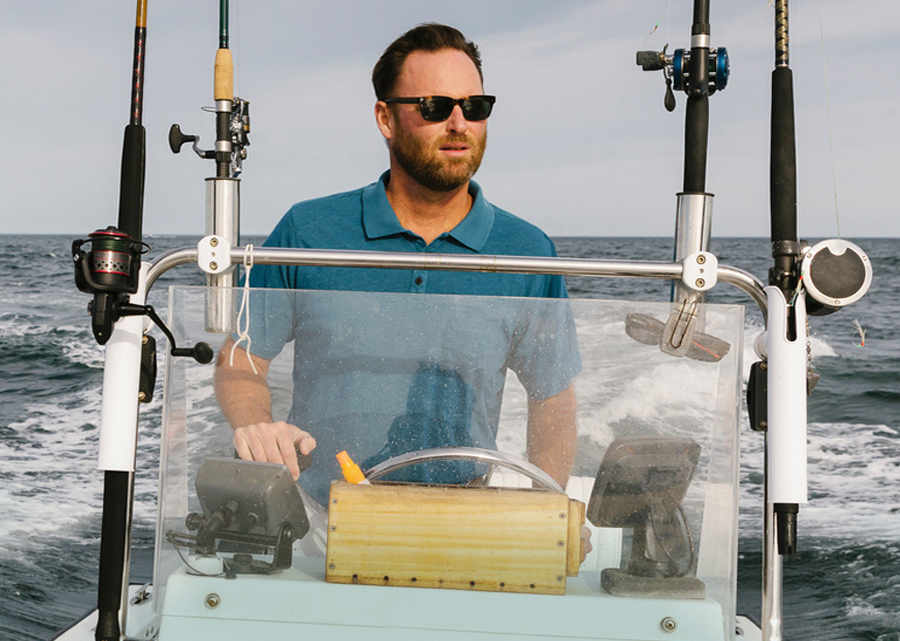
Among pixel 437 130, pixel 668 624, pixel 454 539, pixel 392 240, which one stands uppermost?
pixel 437 130

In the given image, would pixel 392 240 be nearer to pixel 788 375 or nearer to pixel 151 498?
pixel 788 375

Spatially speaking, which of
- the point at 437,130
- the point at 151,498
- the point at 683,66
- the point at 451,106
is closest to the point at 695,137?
the point at 683,66

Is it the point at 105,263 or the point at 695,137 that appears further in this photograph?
the point at 695,137

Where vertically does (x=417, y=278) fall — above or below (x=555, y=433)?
above

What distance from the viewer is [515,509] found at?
4.52 ft

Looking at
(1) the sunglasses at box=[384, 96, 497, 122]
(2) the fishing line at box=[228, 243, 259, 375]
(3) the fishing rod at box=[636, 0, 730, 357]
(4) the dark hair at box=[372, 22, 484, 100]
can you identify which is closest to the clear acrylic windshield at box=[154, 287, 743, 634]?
(2) the fishing line at box=[228, 243, 259, 375]

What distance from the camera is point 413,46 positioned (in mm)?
2467

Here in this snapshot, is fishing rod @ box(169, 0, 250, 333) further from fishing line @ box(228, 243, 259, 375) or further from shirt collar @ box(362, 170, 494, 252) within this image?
shirt collar @ box(362, 170, 494, 252)

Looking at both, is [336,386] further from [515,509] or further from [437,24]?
[437,24]

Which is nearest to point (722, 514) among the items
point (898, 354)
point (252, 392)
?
point (252, 392)

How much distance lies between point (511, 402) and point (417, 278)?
28.5 inches

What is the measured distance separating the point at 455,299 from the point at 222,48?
0.88m

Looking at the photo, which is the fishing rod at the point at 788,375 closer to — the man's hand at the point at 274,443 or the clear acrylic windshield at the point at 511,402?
the clear acrylic windshield at the point at 511,402

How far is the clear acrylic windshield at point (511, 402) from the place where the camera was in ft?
4.78
